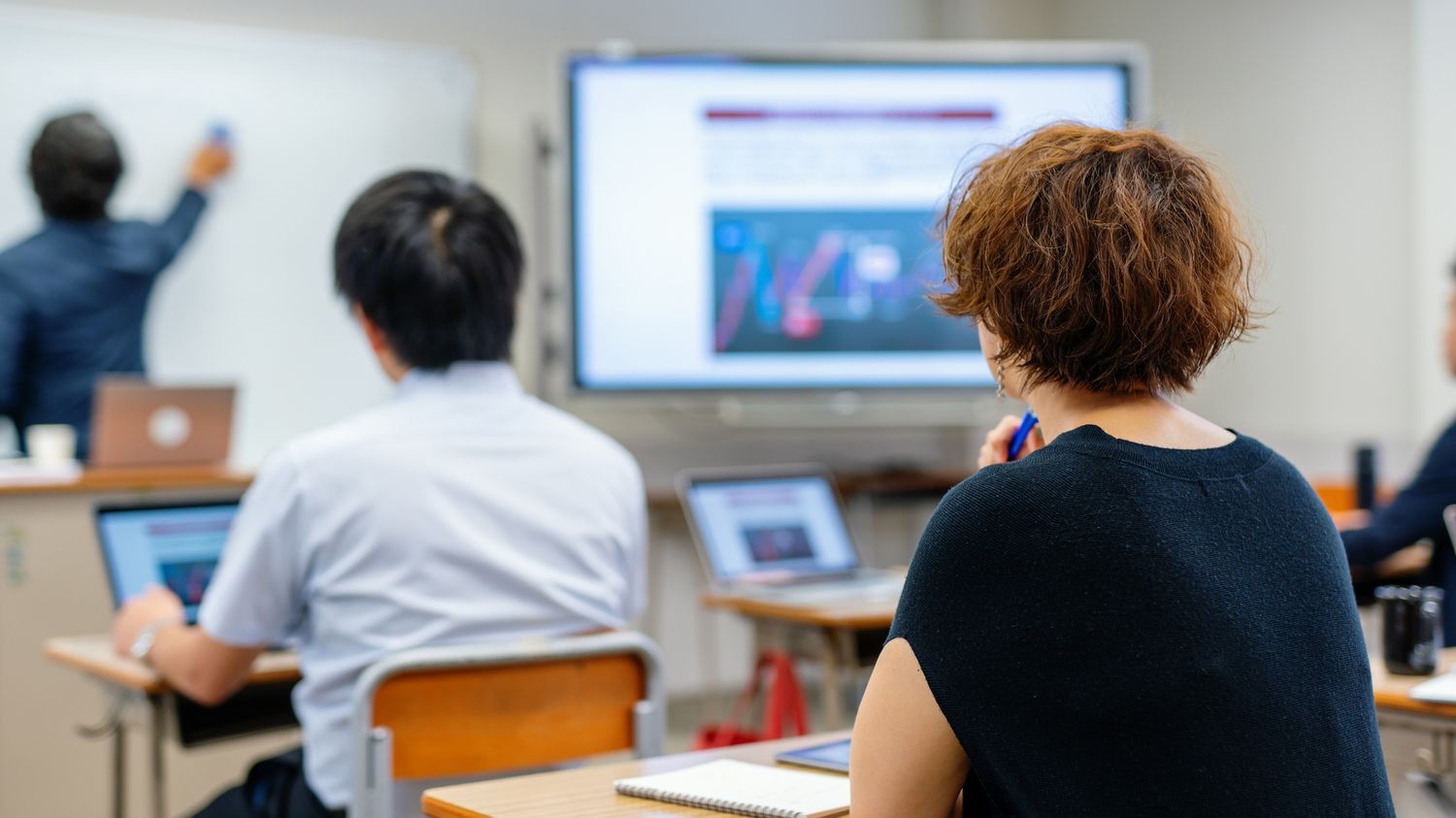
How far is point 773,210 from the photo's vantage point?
194 inches

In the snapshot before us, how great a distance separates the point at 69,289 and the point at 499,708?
3.01 metres

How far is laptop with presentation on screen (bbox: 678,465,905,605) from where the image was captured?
11.1ft

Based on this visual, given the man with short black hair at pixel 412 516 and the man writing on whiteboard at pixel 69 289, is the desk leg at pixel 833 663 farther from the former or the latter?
the man writing on whiteboard at pixel 69 289

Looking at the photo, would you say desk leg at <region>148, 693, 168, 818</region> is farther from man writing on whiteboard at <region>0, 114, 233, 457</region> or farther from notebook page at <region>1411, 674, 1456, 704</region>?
man writing on whiteboard at <region>0, 114, 233, 457</region>

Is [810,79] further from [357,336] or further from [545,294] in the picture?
[357,336]

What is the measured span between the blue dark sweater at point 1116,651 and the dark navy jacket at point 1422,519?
2.34 meters

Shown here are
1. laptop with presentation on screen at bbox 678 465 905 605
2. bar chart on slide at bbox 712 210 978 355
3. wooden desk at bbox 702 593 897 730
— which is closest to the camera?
wooden desk at bbox 702 593 897 730

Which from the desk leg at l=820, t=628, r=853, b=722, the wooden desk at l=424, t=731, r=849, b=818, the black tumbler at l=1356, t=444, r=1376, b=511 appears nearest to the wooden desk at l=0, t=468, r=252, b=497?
the desk leg at l=820, t=628, r=853, b=722

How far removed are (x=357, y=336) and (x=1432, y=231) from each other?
344 centimetres

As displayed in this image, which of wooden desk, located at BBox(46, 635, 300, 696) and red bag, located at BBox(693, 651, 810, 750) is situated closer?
wooden desk, located at BBox(46, 635, 300, 696)

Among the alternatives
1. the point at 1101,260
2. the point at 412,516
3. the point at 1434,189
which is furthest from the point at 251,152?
the point at 1101,260

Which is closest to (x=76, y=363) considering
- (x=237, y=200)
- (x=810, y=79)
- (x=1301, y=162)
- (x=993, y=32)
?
(x=237, y=200)

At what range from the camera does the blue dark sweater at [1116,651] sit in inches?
41.1

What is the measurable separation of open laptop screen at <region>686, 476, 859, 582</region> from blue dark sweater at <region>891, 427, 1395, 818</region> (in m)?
2.29
